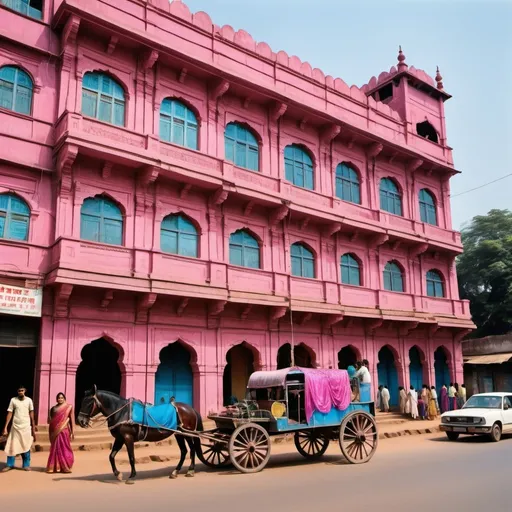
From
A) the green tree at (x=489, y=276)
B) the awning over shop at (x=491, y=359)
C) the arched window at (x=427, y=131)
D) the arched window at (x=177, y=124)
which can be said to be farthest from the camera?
the green tree at (x=489, y=276)

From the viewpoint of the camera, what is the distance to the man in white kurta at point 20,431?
32.8 feet

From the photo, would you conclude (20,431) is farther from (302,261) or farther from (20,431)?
(302,261)

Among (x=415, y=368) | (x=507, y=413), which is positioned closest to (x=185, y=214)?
(x=507, y=413)

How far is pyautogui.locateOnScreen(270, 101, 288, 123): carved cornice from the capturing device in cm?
1802

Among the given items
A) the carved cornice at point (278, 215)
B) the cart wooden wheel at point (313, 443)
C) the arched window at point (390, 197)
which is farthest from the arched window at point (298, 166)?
the cart wooden wheel at point (313, 443)

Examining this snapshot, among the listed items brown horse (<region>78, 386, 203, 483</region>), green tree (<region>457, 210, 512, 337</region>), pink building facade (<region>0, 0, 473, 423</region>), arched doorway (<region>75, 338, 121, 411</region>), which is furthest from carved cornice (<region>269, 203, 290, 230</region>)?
green tree (<region>457, 210, 512, 337</region>)

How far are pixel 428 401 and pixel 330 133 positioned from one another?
34.1ft

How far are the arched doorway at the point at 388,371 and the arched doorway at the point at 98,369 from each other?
408 inches

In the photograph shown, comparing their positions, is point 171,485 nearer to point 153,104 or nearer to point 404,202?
point 153,104

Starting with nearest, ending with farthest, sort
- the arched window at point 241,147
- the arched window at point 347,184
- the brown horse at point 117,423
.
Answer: the brown horse at point 117,423 < the arched window at point 241,147 < the arched window at point 347,184

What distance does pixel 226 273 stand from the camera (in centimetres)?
1595

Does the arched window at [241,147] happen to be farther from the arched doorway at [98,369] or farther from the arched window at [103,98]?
the arched doorway at [98,369]

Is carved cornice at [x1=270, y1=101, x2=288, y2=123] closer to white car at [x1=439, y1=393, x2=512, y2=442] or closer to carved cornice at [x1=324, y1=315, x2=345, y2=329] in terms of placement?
carved cornice at [x1=324, y1=315, x2=345, y2=329]

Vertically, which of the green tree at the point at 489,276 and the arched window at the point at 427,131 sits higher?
the arched window at the point at 427,131
